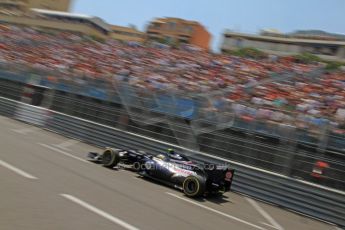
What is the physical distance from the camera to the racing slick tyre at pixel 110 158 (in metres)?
12.2

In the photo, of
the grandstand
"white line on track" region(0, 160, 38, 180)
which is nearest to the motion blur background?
the grandstand

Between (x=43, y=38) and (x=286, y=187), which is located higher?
(x=43, y=38)

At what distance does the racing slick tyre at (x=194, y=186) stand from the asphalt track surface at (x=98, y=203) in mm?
174

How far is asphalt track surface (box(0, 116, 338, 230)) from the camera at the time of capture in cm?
630

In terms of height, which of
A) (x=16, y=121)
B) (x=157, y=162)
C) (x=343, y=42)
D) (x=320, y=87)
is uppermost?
(x=343, y=42)

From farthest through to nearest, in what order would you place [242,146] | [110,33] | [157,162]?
1. [110,33]
2. [242,146]
3. [157,162]

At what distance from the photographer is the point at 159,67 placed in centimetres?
2703

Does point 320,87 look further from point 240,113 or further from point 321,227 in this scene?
point 321,227

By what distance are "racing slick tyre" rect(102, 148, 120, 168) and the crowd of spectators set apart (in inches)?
154

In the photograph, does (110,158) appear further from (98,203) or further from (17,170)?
(98,203)

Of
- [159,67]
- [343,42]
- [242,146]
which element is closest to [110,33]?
[343,42]

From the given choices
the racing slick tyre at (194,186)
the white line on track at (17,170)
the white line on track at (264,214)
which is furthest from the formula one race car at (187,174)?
the white line on track at (17,170)

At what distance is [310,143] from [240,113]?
2495 millimetres

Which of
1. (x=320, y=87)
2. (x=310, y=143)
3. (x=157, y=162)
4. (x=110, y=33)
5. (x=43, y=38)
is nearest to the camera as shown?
(x=157, y=162)
